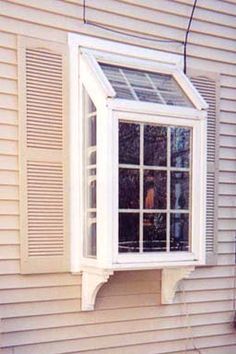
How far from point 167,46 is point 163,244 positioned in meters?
1.38

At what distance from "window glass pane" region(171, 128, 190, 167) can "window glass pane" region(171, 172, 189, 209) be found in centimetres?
7

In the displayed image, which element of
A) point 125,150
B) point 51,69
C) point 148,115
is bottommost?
point 125,150

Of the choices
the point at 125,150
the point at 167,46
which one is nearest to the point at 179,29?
the point at 167,46

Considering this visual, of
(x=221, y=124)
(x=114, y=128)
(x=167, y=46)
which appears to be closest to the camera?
(x=114, y=128)

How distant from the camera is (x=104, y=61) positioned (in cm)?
317

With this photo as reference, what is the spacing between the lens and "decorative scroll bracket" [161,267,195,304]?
3234 millimetres

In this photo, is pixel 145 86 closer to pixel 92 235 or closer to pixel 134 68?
pixel 134 68

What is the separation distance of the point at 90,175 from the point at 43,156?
310 millimetres

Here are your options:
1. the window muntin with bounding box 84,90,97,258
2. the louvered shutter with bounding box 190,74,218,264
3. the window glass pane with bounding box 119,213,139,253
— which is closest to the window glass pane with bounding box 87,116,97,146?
the window muntin with bounding box 84,90,97,258

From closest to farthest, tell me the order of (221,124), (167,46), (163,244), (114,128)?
(114,128)
(163,244)
(167,46)
(221,124)

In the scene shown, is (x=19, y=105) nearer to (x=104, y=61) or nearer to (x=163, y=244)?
(x=104, y=61)

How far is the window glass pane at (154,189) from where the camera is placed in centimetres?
306

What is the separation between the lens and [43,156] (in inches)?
118

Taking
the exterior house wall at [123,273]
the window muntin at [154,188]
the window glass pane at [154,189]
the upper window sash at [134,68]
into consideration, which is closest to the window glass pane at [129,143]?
the window muntin at [154,188]
